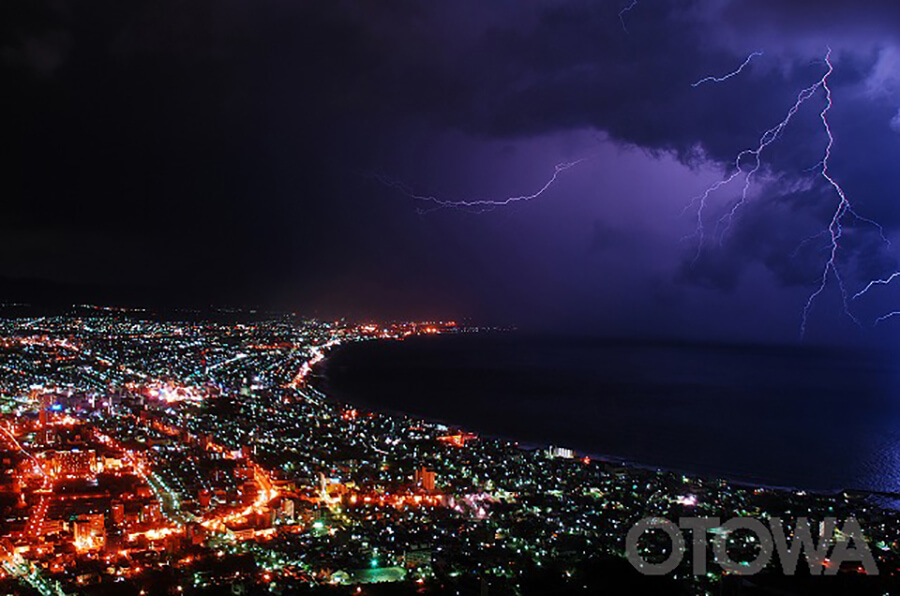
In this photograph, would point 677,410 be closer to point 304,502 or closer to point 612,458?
point 612,458

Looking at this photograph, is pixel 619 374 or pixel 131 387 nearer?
pixel 131 387

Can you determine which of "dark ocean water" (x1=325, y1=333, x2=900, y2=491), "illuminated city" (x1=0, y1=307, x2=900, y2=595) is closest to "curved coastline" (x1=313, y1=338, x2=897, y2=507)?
"dark ocean water" (x1=325, y1=333, x2=900, y2=491)

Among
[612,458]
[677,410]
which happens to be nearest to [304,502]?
[612,458]

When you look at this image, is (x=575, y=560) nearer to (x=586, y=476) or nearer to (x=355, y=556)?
(x=355, y=556)

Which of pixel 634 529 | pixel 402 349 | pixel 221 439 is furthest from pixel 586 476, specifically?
pixel 402 349

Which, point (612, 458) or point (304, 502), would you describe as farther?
point (612, 458)

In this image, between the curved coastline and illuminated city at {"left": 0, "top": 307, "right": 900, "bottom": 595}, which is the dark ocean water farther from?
illuminated city at {"left": 0, "top": 307, "right": 900, "bottom": 595}

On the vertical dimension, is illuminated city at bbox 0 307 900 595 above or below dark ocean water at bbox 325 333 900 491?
below

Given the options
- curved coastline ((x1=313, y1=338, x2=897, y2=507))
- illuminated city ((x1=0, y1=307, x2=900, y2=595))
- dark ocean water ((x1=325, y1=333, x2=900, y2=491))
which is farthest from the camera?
dark ocean water ((x1=325, y1=333, x2=900, y2=491))

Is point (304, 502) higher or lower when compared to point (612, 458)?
lower
